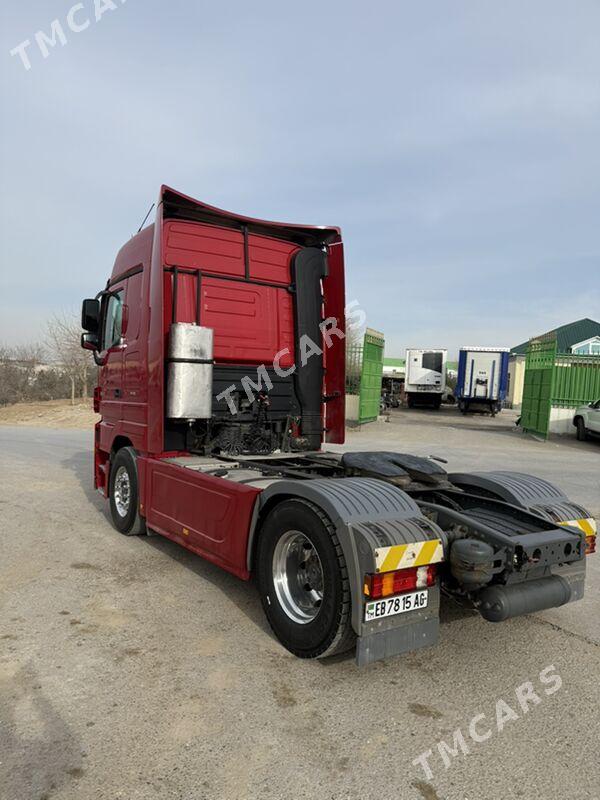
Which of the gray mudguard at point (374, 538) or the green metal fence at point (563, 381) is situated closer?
the gray mudguard at point (374, 538)

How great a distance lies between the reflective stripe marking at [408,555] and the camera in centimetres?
302

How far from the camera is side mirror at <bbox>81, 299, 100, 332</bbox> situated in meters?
6.66

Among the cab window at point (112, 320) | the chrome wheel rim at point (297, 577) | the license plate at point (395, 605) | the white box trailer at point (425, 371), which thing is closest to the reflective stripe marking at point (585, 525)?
the license plate at point (395, 605)

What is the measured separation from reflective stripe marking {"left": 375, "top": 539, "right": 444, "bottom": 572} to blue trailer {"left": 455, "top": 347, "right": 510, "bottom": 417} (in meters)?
28.0

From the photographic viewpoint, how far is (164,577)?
4.98m

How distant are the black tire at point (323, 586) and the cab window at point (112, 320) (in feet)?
11.8

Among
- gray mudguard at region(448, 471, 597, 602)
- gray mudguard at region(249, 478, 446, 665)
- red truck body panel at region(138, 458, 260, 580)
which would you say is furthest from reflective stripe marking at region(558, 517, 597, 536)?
red truck body panel at region(138, 458, 260, 580)

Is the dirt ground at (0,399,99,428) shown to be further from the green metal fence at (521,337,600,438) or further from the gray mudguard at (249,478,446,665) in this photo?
the gray mudguard at (249,478,446,665)

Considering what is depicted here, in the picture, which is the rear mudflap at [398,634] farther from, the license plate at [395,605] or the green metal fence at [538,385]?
the green metal fence at [538,385]

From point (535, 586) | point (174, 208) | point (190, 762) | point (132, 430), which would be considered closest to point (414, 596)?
point (535, 586)

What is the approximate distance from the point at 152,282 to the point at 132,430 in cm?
153

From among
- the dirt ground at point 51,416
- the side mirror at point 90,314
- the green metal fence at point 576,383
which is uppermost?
the side mirror at point 90,314

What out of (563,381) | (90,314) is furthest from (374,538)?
(563,381)

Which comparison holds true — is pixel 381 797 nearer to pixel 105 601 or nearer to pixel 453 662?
pixel 453 662
